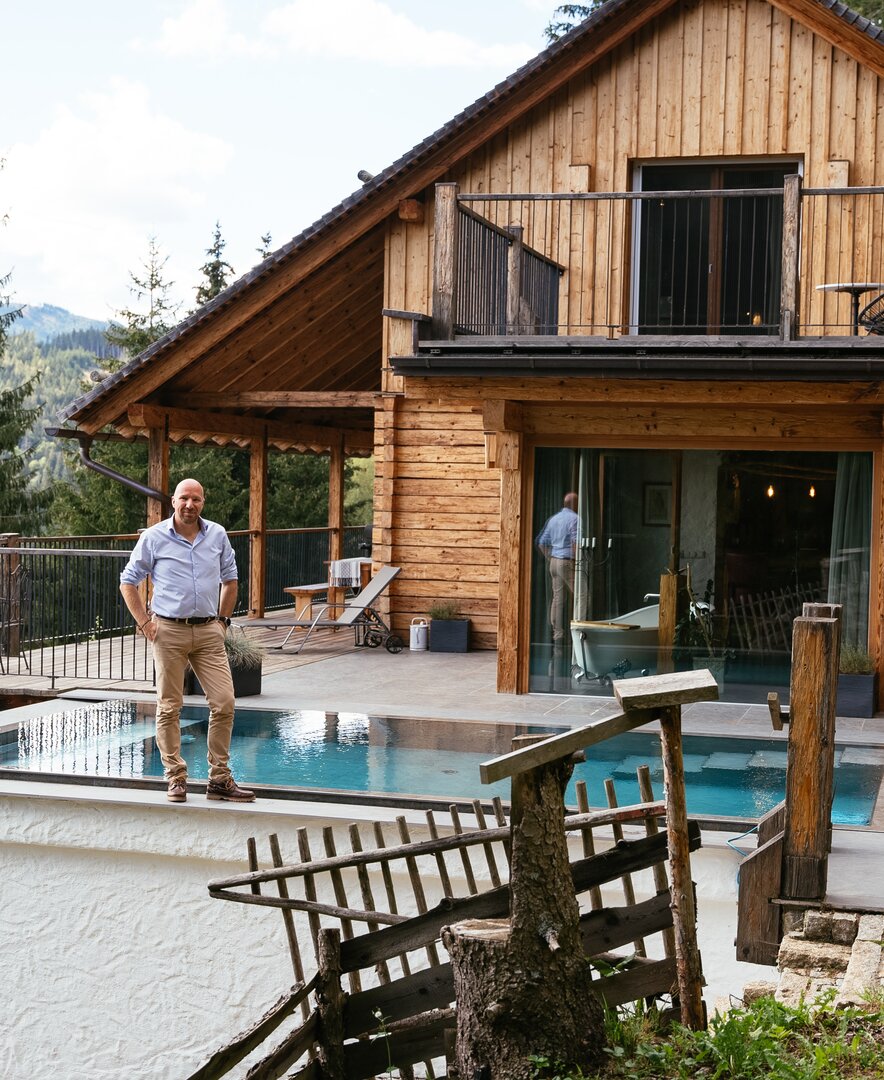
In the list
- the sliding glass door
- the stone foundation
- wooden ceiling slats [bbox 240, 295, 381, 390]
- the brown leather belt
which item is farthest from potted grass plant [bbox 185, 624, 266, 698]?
the stone foundation

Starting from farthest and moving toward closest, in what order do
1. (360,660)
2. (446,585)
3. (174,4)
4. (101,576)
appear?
(174,4) < (101,576) < (446,585) < (360,660)

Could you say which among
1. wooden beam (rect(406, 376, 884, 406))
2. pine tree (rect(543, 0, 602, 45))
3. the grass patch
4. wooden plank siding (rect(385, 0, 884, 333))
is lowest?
the grass patch

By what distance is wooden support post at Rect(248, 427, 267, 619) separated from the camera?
61.5 ft

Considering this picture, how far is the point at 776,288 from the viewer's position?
44.2 feet

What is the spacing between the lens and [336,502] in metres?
21.1

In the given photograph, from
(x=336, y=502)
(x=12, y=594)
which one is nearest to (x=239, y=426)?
(x=336, y=502)

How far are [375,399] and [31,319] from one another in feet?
633

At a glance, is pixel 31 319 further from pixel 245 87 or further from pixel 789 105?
pixel 789 105

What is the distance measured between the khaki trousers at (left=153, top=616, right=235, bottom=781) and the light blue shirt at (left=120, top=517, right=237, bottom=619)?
0.10m

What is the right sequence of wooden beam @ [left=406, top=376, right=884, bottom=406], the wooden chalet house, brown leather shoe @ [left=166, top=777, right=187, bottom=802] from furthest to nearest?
the wooden chalet house < wooden beam @ [left=406, top=376, right=884, bottom=406] < brown leather shoe @ [left=166, top=777, right=187, bottom=802]

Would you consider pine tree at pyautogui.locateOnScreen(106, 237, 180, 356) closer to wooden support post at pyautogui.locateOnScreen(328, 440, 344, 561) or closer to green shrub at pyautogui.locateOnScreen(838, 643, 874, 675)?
wooden support post at pyautogui.locateOnScreen(328, 440, 344, 561)

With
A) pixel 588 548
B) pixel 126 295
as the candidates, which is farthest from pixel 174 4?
pixel 588 548

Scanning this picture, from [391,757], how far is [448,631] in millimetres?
6048

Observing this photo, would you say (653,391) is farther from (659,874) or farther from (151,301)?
(151,301)
